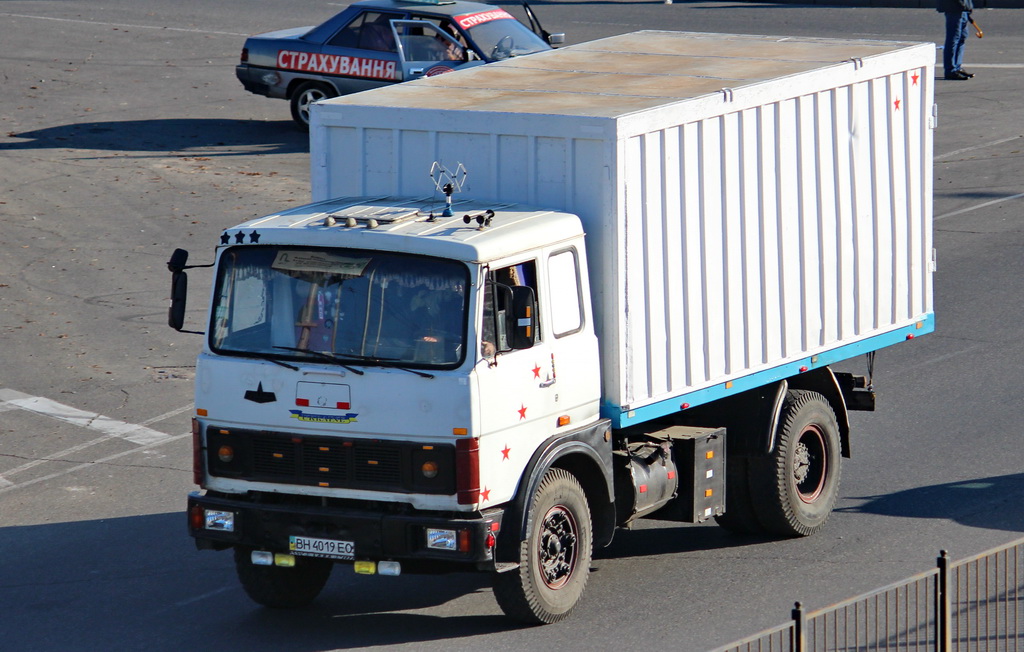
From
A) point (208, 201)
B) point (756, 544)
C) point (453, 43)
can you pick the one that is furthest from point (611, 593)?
point (453, 43)

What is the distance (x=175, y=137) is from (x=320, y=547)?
55.0ft

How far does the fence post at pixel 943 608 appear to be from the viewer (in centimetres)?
702

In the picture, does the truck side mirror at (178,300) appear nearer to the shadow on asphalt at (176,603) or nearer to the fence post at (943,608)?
the shadow on asphalt at (176,603)

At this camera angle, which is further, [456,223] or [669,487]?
[669,487]

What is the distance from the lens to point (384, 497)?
27.9 ft

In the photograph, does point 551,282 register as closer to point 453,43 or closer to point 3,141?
point 453,43

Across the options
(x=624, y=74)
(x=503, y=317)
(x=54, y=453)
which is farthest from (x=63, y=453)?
(x=503, y=317)

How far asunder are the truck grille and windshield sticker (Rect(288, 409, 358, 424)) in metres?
0.10

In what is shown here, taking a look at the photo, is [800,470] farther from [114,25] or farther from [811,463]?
[114,25]

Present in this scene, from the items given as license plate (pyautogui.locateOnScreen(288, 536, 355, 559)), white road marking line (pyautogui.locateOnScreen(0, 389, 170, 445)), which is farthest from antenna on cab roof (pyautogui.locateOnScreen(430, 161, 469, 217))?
white road marking line (pyautogui.locateOnScreen(0, 389, 170, 445))

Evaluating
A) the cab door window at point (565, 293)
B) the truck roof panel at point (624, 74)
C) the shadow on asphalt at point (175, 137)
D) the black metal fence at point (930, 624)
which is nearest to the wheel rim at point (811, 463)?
the black metal fence at point (930, 624)

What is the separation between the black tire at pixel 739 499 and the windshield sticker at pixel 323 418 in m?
3.40

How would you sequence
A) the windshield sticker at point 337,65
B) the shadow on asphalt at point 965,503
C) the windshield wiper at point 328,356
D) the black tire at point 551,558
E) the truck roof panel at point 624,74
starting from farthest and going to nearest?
the windshield sticker at point 337,65
the shadow on asphalt at point 965,503
the truck roof panel at point 624,74
the black tire at point 551,558
the windshield wiper at point 328,356

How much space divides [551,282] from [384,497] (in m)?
1.56
